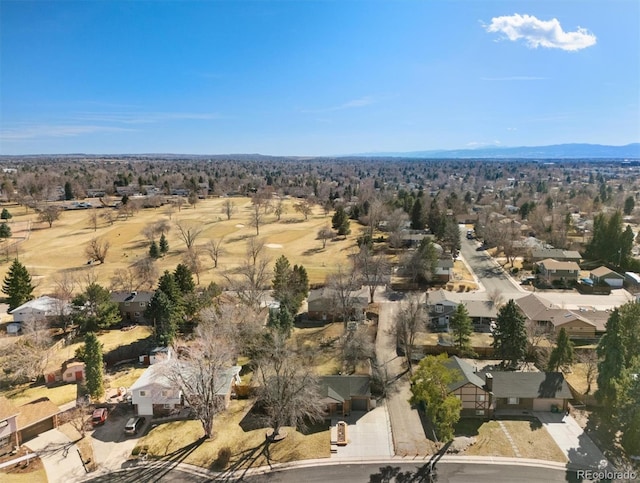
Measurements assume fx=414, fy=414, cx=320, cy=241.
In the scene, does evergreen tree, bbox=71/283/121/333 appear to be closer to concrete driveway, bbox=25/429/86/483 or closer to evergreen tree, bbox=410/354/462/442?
concrete driveway, bbox=25/429/86/483

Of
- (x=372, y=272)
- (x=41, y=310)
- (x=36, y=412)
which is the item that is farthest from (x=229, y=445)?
(x=372, y=272)

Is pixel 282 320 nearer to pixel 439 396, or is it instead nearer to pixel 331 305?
pixel 331 305

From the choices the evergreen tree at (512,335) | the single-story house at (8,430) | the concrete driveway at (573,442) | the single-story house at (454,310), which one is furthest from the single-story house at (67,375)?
the concrete driveway at (573,442)

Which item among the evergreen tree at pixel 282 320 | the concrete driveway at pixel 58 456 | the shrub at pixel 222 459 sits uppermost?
the evergreen tree at pixel 282 320

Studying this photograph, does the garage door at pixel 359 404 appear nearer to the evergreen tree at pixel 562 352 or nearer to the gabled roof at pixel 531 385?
the gabled roof at pixel 531 385

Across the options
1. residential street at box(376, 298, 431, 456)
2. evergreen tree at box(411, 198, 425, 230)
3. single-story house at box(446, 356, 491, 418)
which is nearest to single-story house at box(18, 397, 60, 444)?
residential street at box(376, 298, 431, 456)

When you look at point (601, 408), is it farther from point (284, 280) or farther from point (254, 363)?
point (284, 280)

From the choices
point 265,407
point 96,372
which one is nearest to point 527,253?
point 265,407

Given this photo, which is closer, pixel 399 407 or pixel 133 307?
pixel 399 407
